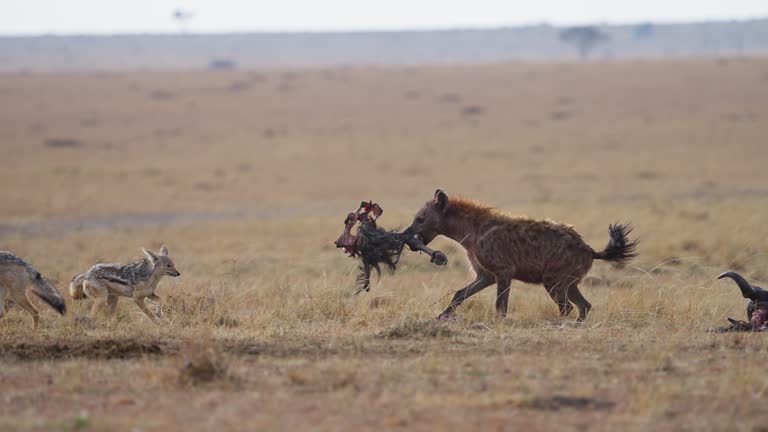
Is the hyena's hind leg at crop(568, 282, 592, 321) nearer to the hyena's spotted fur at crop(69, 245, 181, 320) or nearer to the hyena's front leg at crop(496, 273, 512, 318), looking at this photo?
the hyena's front leg at crop(496, 273, 512, 318)

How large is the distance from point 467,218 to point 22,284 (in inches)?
158

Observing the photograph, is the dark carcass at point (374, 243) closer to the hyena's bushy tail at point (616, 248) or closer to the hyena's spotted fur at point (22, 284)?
the hyena's bushy tail at point (616, 248)

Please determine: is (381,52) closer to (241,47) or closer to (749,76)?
(241,47)

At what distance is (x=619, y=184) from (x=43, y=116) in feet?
91.1

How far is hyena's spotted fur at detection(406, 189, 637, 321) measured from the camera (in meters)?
9.04

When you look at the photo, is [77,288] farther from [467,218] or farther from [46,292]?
[467,218]

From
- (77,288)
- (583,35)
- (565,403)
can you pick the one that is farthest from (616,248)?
(583,35)

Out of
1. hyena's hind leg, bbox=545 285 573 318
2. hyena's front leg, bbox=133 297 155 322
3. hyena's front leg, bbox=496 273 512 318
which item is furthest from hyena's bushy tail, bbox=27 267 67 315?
hyena's hind leg, bbox=545 285 573 318

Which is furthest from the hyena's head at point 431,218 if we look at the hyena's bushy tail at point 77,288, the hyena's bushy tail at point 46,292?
the hyena's bushy tail at point 46,292

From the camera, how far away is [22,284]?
27.9 ft

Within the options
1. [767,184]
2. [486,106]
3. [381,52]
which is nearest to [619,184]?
[767,184]

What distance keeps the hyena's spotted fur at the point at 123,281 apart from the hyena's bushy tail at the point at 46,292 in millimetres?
480

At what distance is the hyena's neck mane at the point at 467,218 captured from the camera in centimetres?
937

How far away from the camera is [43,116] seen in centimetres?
4497
